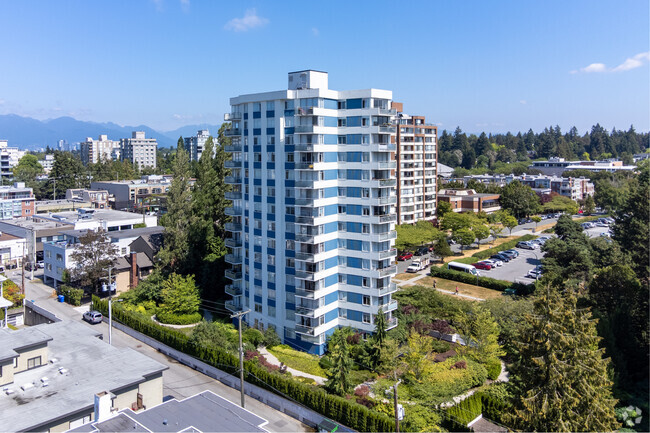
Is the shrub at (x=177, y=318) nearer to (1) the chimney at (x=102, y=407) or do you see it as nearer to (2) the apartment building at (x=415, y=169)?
(1) the chimney at (x=102, y=407)

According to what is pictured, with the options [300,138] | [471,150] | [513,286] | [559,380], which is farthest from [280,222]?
[471,150]

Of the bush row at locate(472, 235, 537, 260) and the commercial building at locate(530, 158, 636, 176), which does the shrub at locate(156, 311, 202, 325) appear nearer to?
the bush row at locate(472, 235, 537, 260)

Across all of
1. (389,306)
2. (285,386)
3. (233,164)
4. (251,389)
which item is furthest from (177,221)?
(285,386)

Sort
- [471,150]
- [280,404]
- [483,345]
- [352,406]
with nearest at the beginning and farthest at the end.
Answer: [352,406] → [280,404] → [483,345] → [471,150]

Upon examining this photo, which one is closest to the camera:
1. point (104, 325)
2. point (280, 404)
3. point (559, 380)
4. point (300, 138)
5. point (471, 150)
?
point (559, 380)

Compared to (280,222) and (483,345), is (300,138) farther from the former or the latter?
(483,345)

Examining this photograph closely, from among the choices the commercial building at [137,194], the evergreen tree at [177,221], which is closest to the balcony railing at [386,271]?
the evergreen tree at [177,221]

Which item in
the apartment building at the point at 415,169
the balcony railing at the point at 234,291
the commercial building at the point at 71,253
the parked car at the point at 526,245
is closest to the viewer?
the balcony railing at the point at 234,291
